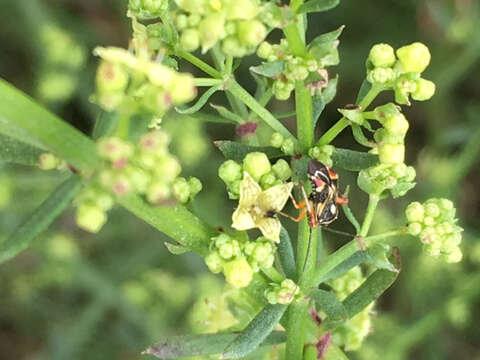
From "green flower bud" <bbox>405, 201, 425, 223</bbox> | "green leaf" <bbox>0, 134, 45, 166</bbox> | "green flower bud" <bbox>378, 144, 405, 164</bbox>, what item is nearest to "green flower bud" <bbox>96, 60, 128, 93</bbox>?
"green leaf" <bbox>0, 134, 45, 166</bbox>

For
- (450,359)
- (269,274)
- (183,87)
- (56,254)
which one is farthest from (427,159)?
(183,87)

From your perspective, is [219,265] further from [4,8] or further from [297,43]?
[4,8]

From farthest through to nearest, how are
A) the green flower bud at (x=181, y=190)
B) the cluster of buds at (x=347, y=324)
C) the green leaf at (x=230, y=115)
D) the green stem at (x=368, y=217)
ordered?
the cluster of buds at (x=347, y=324), the green leaf at (x=230, y=115), the green stem at (x=368, y=217), the green flower bud at (x=181, y=190)

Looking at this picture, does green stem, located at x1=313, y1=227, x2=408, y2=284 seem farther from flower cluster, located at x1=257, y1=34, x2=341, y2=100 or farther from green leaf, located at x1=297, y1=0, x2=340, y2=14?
green leaf, located at x1=297, y1=0, x2=340, y2=14

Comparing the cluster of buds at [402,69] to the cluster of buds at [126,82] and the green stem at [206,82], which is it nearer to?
the green stem at [206,82]

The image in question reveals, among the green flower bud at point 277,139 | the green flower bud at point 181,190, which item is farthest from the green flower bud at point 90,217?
the green flower bud at point 277,139

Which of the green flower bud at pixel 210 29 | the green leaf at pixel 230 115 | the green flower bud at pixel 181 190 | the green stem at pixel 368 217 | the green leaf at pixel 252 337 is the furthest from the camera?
the green leaf at pixel 230 115
